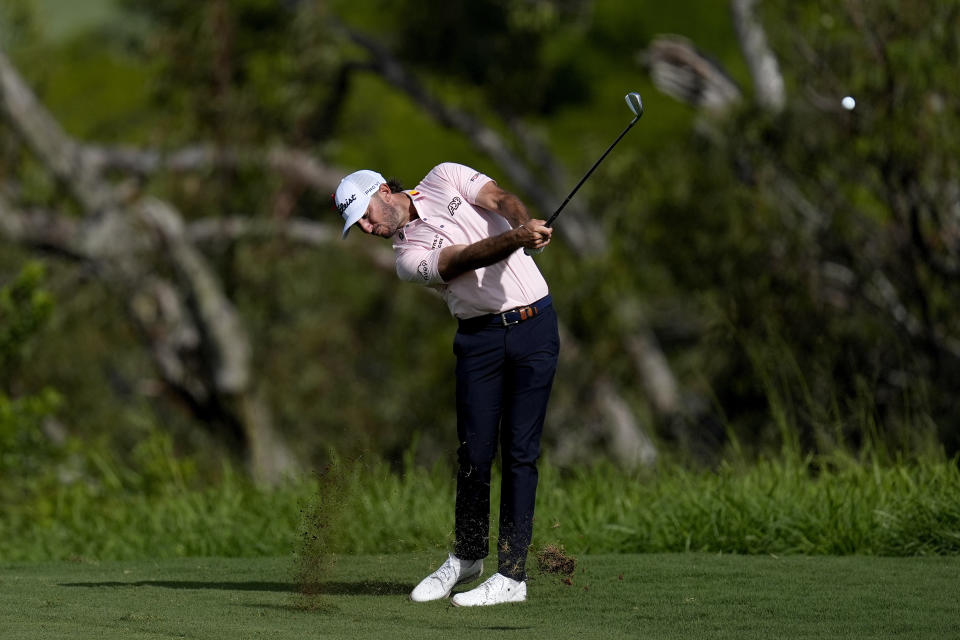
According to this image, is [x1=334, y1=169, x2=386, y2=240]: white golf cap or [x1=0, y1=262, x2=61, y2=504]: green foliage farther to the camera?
[x1=0, y1=262, x2=61, y2=504]: green foliage

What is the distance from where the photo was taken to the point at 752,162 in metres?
14.0

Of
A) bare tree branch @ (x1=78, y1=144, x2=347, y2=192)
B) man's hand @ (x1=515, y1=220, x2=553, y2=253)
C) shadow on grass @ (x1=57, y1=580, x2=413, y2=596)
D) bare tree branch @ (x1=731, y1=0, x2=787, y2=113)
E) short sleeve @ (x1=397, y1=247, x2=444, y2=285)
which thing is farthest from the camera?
bare tree branch @ (x1=78, y1=144, x2=347, y2=192)

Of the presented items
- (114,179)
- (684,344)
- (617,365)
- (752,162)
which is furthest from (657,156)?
(114,179)

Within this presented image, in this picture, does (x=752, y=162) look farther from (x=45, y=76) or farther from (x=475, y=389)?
(x=45, y=76)

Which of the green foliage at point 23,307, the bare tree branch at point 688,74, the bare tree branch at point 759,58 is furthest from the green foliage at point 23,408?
the bare tree branch at point 688,74

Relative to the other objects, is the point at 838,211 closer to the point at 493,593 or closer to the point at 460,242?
the point at 460,242

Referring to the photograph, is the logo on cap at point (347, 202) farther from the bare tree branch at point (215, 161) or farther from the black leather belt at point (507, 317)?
the bare tree branch at point (215, 161)

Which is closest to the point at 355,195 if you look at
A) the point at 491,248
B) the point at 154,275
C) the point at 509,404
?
the point at 491,248

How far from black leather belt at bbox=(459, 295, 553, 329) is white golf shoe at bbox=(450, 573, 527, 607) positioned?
3.52ft

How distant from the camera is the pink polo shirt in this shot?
6.23 metres

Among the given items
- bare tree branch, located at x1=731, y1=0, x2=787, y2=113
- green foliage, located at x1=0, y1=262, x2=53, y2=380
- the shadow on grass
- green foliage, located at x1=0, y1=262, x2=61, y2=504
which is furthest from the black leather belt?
bare tree branch, located at x1=731, y1=0, x2=787, y2=113

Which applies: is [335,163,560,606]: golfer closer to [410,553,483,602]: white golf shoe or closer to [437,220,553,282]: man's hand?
[410,553,483,602]: white golf shoe

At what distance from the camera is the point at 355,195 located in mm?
6297

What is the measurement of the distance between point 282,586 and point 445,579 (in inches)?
37.2
